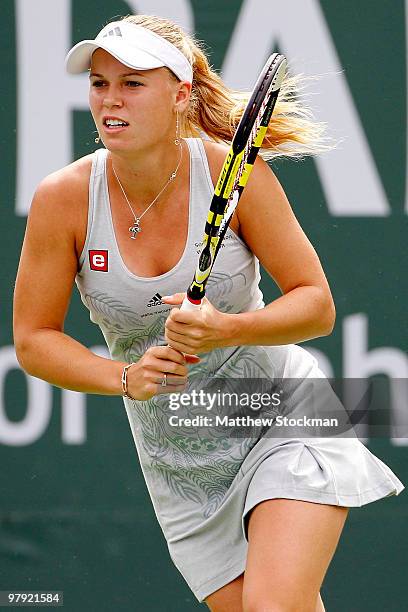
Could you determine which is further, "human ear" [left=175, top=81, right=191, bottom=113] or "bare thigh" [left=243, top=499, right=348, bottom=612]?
"human ear" [left=175, top=81, right=191, bottom=113]

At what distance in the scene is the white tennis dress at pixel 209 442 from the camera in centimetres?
273

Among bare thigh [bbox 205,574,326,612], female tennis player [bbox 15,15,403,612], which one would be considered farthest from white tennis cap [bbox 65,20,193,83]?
bare thigh [bbox 205,574,326,612]

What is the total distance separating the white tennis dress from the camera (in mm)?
2729

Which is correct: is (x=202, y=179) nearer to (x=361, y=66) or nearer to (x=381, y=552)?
(x=361, y=66)

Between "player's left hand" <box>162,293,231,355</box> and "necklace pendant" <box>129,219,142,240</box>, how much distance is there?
0.99 ft

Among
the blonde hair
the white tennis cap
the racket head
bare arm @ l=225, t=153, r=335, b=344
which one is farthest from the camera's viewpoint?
the blonde hair

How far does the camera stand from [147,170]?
9.08ft

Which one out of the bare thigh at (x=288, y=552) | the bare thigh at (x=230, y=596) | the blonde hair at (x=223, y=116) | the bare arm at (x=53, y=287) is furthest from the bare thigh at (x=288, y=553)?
the blonde hair at (x=223, y=116)

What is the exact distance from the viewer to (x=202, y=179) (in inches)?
110

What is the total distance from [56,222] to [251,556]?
81cm

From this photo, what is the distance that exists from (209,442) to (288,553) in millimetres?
440

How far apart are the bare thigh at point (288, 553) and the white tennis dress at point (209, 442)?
34 mm

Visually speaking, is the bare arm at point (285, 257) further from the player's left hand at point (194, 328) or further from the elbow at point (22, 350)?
the elbow at point (22, 350)

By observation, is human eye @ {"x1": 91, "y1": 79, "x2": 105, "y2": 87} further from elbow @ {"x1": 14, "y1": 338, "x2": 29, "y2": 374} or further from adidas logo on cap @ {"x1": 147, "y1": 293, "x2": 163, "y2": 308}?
elbow @ {"x1": 14, "y1": 338, "x2": 29, "y2": 374}
